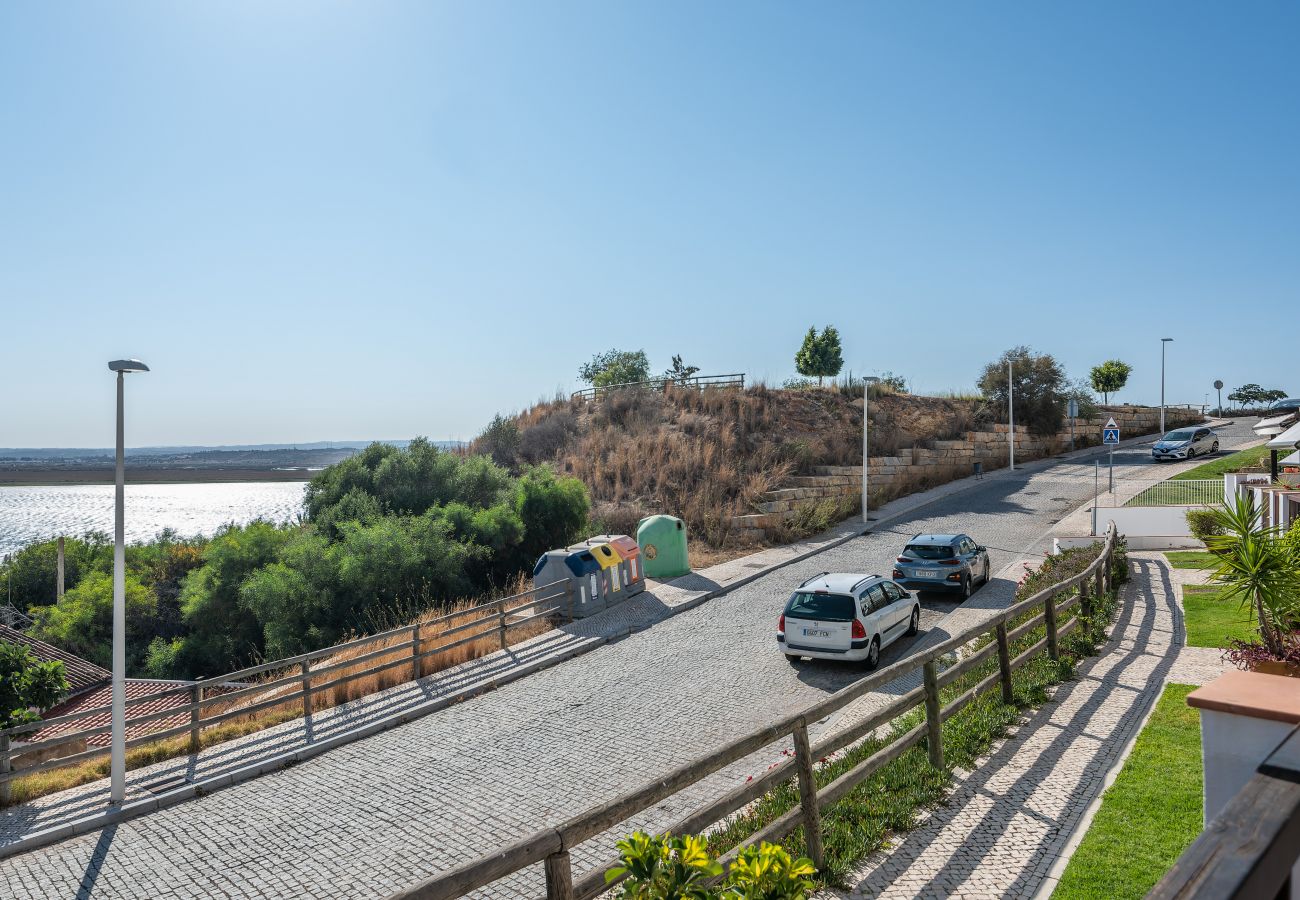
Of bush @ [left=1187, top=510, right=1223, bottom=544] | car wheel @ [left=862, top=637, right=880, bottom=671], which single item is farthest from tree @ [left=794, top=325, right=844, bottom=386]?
car wheel @ [left=862, top=637, right=880, bottom=671]

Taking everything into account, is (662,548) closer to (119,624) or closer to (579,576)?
(579,576)

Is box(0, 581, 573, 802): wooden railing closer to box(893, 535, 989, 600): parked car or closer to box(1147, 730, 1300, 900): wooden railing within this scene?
box(893, 535, 989, 600): parked car

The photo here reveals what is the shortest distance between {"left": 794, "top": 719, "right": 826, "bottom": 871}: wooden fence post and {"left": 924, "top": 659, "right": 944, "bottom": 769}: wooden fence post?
6.96ft

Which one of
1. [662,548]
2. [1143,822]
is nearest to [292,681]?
[662,548]

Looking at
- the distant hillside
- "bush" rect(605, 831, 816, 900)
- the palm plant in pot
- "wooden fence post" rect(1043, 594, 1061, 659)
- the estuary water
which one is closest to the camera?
"bush" rect(605, 831, 816, 900)

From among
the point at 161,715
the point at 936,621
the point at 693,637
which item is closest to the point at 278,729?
the point at 161,715

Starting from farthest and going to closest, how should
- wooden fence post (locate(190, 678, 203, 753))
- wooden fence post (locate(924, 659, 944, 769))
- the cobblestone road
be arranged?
wooden fence post (locate(190, 678, 203, 753)) → the cobblestone road → wooden fence post (locate(924, 659, 944, 769))

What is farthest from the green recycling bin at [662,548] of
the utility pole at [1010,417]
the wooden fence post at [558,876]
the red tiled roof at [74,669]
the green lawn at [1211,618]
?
the utility pole at [1010,417]

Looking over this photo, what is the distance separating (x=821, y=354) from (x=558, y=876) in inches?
2227

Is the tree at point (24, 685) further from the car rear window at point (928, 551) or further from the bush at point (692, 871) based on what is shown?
the car rear window at point (928, 551)

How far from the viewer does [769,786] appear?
210 inches

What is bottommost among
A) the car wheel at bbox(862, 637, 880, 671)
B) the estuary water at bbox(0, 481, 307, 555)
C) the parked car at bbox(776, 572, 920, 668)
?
the estuary water at bbox(0, 481, 307, 555)

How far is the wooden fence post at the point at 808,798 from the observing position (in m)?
5.47

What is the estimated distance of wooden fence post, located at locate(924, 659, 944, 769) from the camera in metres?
7.14
